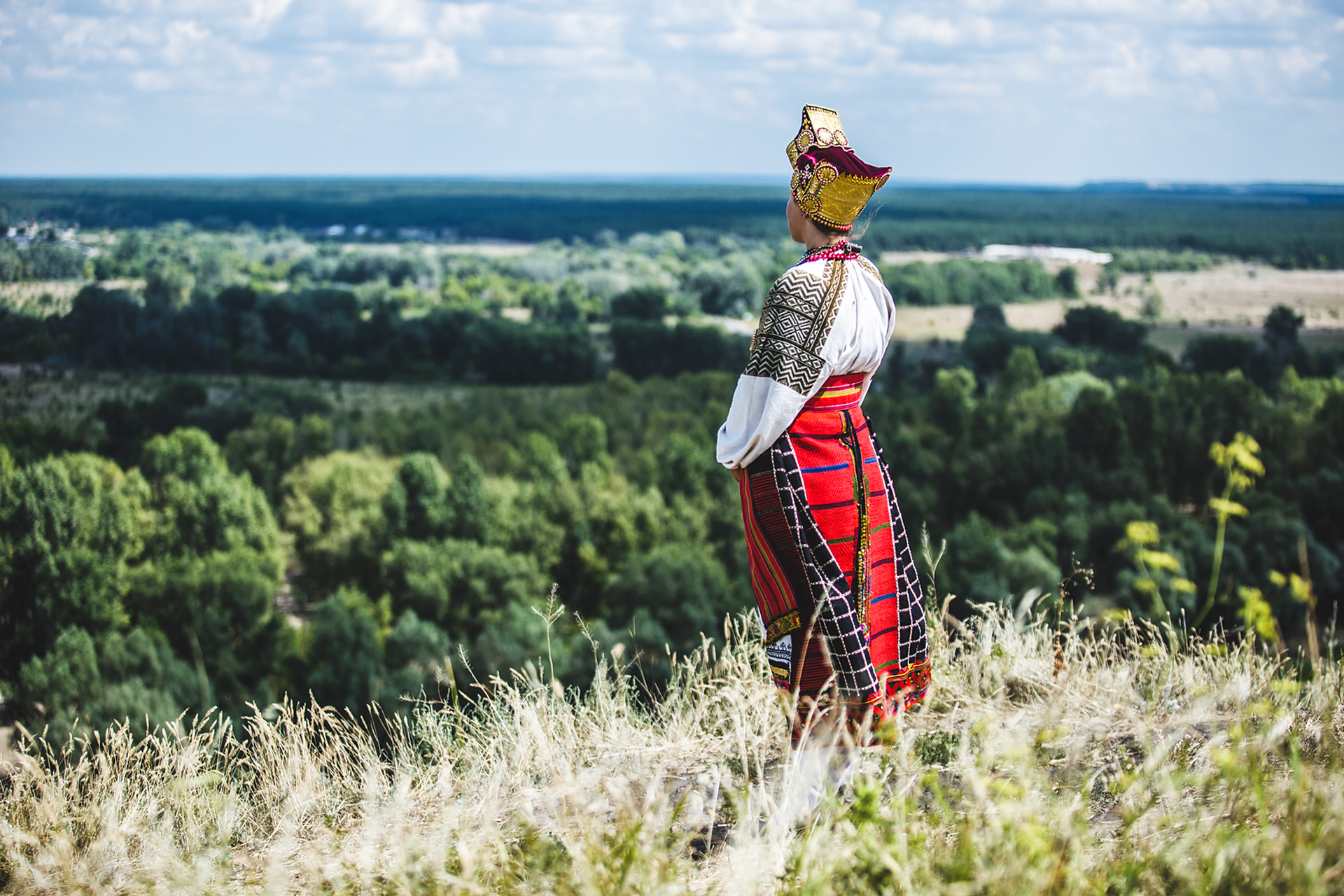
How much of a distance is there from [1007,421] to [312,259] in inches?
2463

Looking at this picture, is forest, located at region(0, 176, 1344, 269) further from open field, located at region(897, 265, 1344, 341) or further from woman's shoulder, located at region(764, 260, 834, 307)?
woman's shoulder, located at region(764, 260, 834, 307)

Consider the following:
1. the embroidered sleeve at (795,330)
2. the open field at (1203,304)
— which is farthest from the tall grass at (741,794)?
the open field at (1203,304)

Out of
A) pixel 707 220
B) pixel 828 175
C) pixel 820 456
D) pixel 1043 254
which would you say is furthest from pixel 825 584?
pixel 707 220

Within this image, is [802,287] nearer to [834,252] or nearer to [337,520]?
[834,252]

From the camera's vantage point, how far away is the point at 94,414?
3991 cm

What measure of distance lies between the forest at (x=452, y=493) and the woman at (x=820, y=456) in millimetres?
979

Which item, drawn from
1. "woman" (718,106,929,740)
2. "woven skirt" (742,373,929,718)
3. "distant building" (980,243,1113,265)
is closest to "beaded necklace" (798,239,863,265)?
"woman" (718,106,929,740)

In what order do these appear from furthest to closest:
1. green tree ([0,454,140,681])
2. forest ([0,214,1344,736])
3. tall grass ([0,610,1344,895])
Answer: green tree ([0,454,140,681]) → forest ([0,214,1344,736]) → tall grass ([0,610,1344,895])

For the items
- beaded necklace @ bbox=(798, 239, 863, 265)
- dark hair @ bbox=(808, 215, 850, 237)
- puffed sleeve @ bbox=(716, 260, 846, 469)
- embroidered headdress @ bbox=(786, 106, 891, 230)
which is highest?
embroidered headdress @ bbox=(786, 106, 891, 230)

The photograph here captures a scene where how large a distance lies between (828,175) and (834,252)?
23cm

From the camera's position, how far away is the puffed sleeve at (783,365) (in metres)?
3.18

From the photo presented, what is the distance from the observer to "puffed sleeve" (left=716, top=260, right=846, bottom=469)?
318cm

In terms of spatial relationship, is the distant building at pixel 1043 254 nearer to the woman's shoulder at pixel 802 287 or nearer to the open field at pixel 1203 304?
the open field at pixel 1203 304

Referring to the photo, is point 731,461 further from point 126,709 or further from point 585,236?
point 585,236
